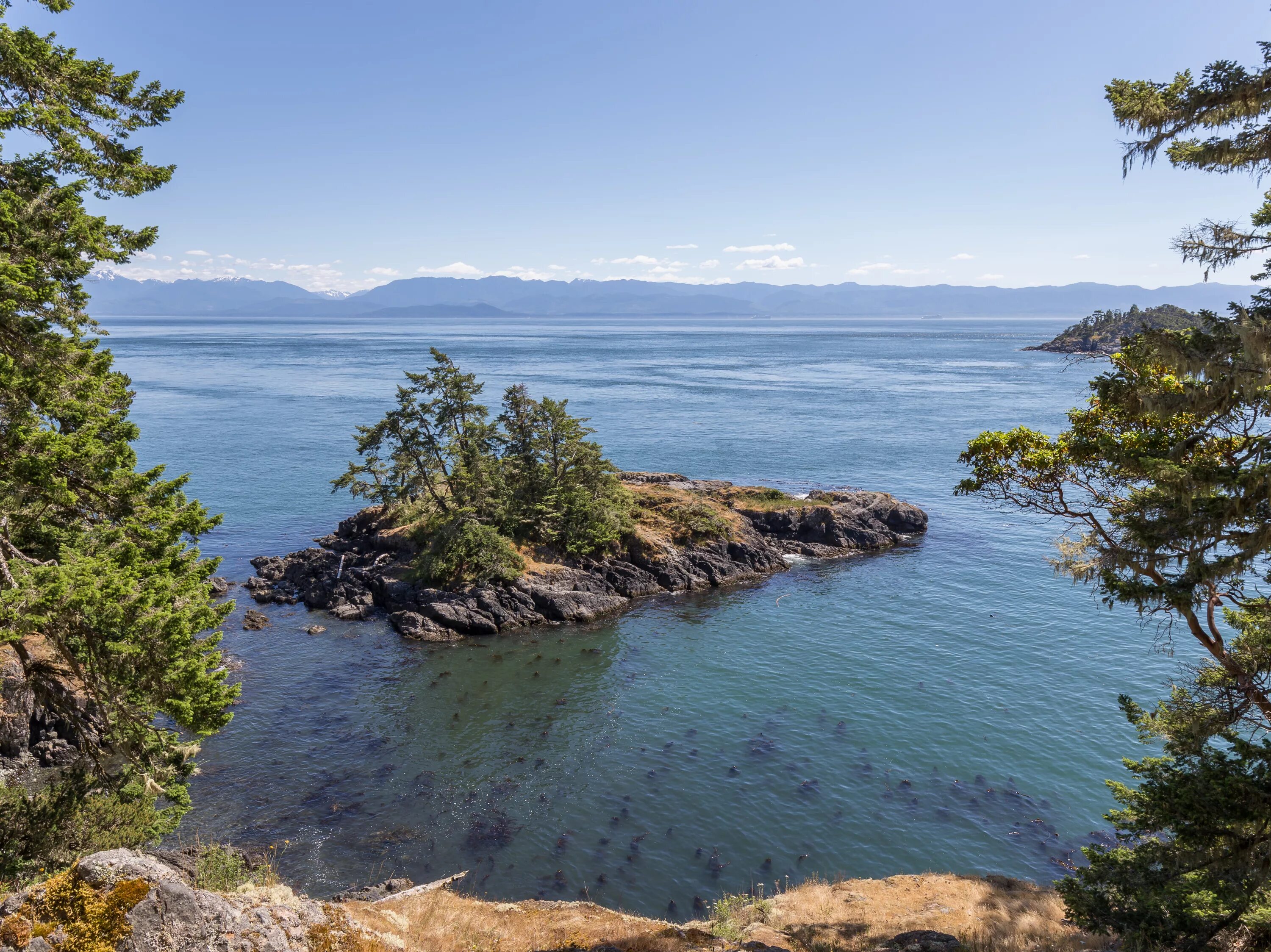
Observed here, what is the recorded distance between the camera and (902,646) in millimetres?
38844

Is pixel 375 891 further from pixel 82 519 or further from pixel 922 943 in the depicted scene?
pixel 922 943

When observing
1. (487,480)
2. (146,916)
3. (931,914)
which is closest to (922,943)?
(931,914)

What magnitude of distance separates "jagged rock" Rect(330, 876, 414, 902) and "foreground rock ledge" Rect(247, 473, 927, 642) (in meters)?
19.5

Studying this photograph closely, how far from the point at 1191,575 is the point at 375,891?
21.6m

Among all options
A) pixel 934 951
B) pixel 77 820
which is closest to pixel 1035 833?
pixel 934 951

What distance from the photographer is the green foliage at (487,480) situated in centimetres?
4397

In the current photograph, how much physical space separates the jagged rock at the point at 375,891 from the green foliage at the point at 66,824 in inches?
219

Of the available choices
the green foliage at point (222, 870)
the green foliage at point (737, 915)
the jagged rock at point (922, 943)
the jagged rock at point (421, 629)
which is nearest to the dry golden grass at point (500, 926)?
the green foliage at point (737, 915)

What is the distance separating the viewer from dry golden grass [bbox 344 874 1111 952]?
15383 mm

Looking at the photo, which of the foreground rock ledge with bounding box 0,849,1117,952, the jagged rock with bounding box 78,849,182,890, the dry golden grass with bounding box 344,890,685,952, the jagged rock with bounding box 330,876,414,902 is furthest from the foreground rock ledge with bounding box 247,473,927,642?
the jagged rock with bounding box 78,849,182,890

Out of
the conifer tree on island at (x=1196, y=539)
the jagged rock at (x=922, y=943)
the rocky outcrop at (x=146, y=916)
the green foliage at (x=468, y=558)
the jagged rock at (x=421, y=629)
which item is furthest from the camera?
the green foliage at (x=468, y=558)

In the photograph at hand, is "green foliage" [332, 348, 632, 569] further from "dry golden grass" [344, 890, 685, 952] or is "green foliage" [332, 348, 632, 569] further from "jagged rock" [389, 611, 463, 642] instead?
"dry golden grass" [344, 890, 685, 952]

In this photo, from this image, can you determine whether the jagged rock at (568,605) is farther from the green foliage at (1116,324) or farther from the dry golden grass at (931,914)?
the green foliage at (1116,324)

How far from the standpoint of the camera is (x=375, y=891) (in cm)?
2075
